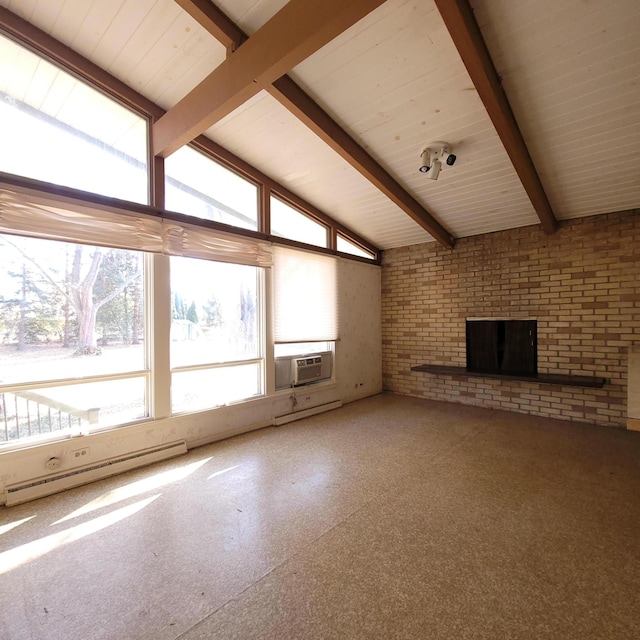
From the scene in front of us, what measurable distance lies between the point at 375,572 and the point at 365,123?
11.8 ft

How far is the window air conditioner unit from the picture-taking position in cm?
459

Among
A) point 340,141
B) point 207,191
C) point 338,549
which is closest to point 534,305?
point 340,141

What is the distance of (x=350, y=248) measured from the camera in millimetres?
5770

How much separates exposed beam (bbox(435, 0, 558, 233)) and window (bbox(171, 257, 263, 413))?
2.93m

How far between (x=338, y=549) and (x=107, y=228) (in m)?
3.14

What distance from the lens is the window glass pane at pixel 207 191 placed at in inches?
141

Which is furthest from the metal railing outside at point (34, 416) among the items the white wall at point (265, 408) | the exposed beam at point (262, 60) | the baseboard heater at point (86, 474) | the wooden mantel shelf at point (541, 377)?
the wooden mantel shelf at point (541, 377)

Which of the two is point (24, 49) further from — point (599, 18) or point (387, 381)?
point (387, 381)

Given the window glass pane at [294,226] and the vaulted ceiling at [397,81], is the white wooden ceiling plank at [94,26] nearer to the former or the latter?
the vaulted ceiling at [397,81]

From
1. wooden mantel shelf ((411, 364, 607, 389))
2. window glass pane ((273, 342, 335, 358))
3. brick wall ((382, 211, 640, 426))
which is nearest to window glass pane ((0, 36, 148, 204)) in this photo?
window glass pane ((273, 342, 335, 358))

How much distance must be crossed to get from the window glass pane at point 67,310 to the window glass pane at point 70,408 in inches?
5.5

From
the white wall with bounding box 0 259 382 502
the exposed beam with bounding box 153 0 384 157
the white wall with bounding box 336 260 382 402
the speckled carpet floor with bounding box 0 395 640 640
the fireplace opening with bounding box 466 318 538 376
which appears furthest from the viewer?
the white wall with bounding box 336 260 382 402

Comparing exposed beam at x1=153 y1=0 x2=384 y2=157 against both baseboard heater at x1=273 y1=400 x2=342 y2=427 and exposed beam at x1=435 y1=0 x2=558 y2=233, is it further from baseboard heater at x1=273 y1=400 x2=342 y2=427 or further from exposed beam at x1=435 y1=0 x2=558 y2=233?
baseboard heater at x1=273 y1=400 x2=342 y2=427

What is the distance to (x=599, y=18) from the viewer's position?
2.14 metres
